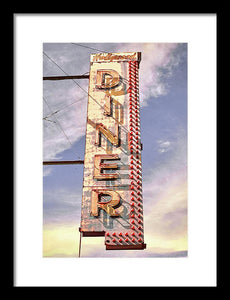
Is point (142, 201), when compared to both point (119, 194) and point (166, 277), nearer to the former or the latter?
point (119, 194)

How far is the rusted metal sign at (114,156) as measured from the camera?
32.6ft

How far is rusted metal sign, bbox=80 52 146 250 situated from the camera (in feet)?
32.6

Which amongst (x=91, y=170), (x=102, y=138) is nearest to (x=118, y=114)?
(x=102, y=138)

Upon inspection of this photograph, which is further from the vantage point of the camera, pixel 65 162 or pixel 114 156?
pixel 114 156

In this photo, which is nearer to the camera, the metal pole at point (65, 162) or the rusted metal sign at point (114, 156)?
the rusted metal sign at point (114, 156)

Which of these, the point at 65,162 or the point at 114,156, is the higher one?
the point at 114,156

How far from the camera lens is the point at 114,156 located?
1105cm

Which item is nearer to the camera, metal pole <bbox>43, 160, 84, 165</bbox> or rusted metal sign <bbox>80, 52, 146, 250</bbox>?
rusted metal sign <bbox>80, 52, 146, 250</bbox>
